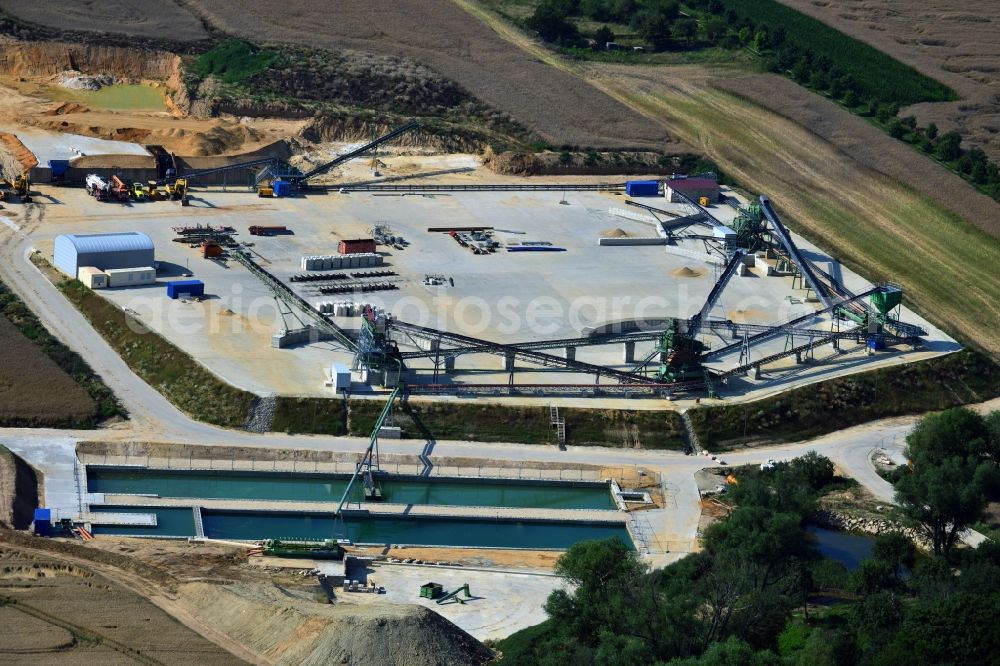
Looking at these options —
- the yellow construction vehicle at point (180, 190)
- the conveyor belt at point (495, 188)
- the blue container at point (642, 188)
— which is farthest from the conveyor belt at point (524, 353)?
the blue container at point (642, 188)

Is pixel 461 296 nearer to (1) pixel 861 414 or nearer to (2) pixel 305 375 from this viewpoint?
(2) pixel 305 375

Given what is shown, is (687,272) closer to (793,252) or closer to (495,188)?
(793,252)

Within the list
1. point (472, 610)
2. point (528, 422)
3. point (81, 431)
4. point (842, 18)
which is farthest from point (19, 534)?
point (842, 18)

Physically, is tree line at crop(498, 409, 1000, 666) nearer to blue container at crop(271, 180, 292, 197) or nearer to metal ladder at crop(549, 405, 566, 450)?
metal ladder at crop(549, 405, 566, 450)

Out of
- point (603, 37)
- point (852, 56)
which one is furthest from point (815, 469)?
point (852, 56)

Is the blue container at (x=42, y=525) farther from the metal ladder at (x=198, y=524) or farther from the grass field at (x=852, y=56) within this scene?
the grass field at (x=852, y=56)

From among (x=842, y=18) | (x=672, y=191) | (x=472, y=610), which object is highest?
(x=842, y=18)
